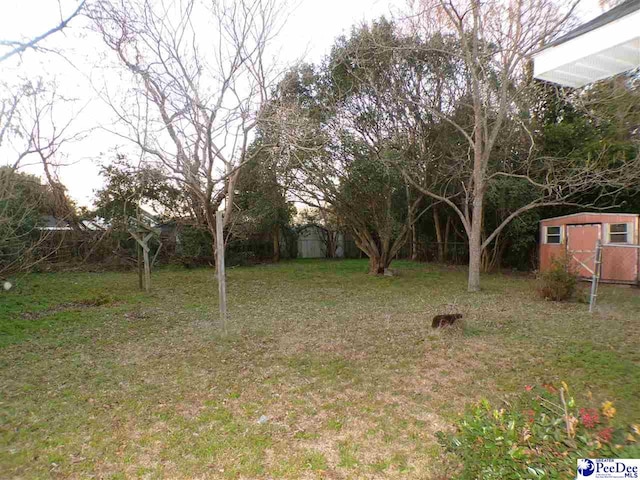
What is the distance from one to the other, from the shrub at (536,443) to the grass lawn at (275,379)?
822 mm

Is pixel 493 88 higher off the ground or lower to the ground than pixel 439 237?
higher

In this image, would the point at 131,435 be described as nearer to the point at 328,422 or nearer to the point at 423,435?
the point at 328,422

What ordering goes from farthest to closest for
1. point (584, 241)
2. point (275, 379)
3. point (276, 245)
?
point (276, 245)
point (584, 241)
point (275, 379)

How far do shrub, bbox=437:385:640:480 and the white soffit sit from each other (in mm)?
1838

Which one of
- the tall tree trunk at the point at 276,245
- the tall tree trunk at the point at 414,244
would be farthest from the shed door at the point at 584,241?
the tall tree trunk at the point at 276,245

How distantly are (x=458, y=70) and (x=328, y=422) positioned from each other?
10.6 metres

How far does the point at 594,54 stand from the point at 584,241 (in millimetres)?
11005

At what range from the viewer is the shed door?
426 inches

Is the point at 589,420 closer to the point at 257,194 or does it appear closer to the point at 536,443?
the point at 536,443

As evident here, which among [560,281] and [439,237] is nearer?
[560,281]

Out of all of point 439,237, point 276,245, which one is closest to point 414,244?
point 439,237

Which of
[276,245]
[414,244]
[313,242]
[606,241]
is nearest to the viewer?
[606,241]

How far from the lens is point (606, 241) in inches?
420

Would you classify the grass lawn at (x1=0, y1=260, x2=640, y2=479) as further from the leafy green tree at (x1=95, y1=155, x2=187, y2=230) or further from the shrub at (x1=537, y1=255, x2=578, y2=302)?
the leafy green tree at (x1=95, y1=155, x2=187, y2=230)
